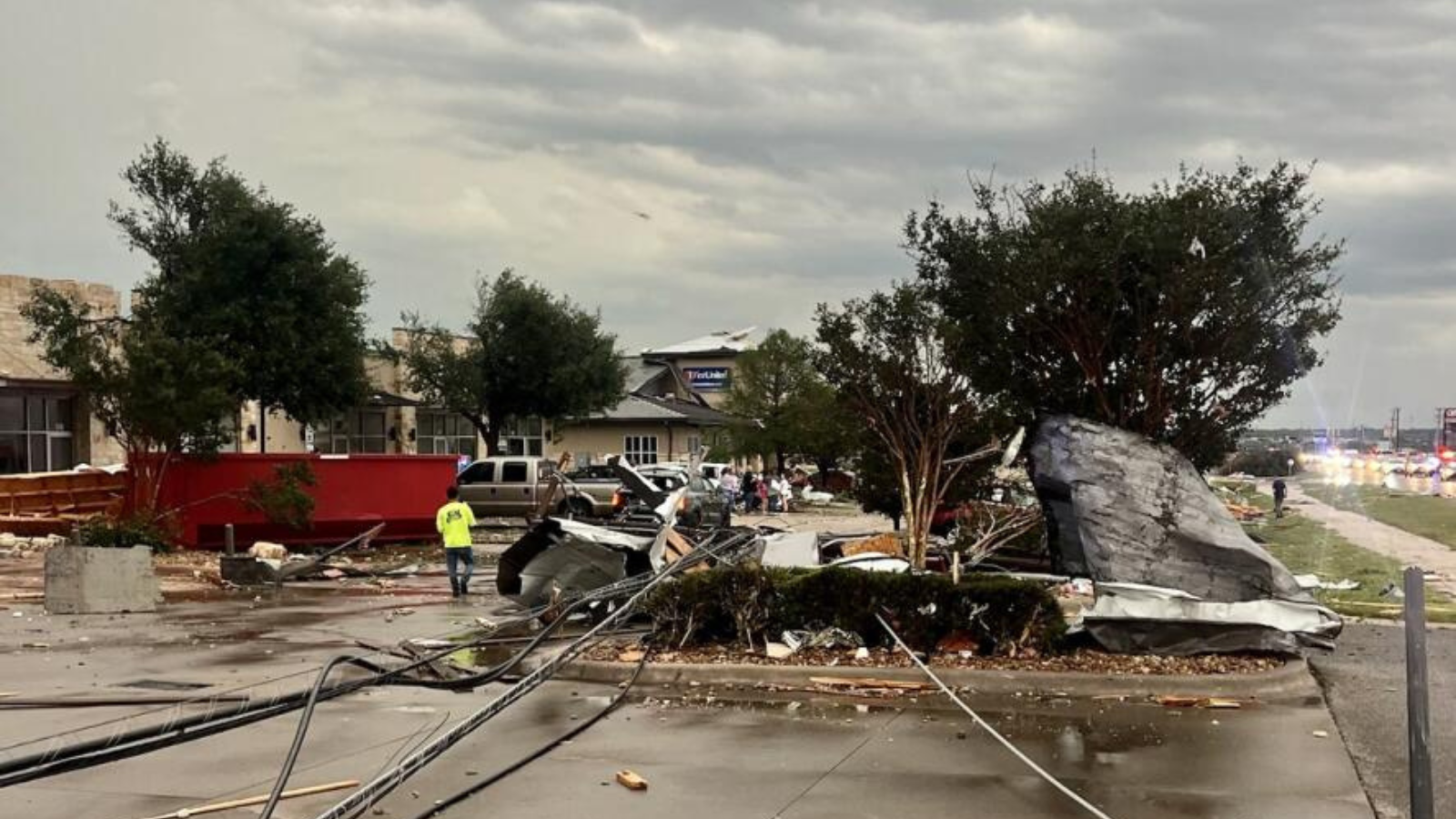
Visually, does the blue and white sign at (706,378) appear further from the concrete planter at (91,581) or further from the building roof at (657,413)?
the concrete planter at (91,581)

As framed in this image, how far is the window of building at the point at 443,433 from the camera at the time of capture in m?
55.8

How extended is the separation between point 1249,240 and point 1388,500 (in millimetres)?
45449

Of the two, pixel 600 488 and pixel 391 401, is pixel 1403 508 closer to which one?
pixel 600 488

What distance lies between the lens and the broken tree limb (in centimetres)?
676

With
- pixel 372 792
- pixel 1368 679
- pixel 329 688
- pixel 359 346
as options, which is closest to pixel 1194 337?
pixel 1368 679

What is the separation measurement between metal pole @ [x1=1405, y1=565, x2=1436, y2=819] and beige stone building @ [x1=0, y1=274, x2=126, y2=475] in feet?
114

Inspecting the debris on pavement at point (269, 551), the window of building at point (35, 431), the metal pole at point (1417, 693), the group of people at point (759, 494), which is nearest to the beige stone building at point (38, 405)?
the window of building at point (35, 431)

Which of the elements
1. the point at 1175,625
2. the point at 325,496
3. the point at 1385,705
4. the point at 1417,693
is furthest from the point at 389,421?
the point at 1417,693

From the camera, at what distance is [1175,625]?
1097cm

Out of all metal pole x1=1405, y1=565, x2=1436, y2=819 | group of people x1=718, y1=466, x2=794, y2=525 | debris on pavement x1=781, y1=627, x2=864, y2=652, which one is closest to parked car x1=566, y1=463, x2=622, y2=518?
group of people x1=718, y1=466, x2=794, y2=525

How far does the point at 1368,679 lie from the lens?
11133mm

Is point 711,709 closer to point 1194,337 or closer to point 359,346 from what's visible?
point 1194,337

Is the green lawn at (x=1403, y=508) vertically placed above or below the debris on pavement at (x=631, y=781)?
below

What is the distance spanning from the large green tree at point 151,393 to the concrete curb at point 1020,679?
52.5 feet
